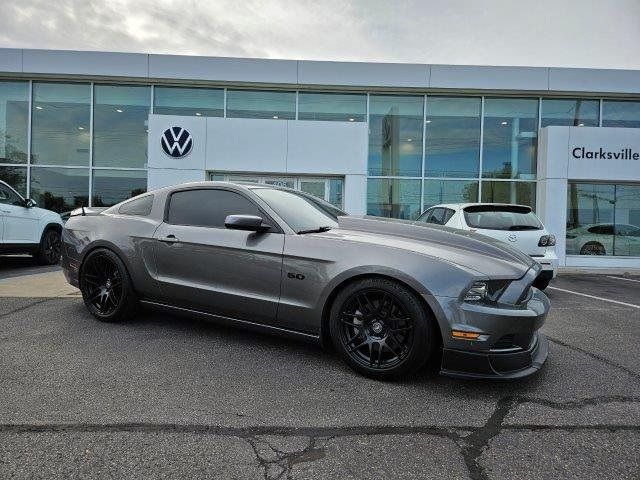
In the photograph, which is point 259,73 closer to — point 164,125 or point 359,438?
point 164,125

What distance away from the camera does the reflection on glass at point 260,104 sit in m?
13.3

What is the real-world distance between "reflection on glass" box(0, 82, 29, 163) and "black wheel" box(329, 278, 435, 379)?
546 inches

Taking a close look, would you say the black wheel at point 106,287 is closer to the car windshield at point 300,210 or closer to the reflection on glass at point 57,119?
the car windshield at point 300,210

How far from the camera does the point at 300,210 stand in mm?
4000

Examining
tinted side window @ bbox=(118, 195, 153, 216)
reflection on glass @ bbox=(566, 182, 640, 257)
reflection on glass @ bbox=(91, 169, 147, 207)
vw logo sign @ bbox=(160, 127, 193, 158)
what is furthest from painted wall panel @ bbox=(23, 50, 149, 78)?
reflection on glass @ bbox=(566, 182, 640, 257)

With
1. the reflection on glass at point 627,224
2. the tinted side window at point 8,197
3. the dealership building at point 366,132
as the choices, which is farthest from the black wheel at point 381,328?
the reflection on glass at point 627,224

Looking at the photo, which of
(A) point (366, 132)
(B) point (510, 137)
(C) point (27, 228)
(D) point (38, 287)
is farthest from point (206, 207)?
(B) point (510, 137)

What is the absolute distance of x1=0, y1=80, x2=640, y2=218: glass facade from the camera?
13148 millimetres

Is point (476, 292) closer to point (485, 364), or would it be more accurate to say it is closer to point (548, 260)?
point (485, 364)

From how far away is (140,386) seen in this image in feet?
9.96

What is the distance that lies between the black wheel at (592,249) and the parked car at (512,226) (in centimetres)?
675

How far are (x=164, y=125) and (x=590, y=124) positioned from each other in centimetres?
1250

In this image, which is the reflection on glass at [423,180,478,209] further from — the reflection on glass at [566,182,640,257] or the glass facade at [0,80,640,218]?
the reflection on glass at [566,182,640,257]

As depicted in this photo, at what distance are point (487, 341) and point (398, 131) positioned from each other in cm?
1137
